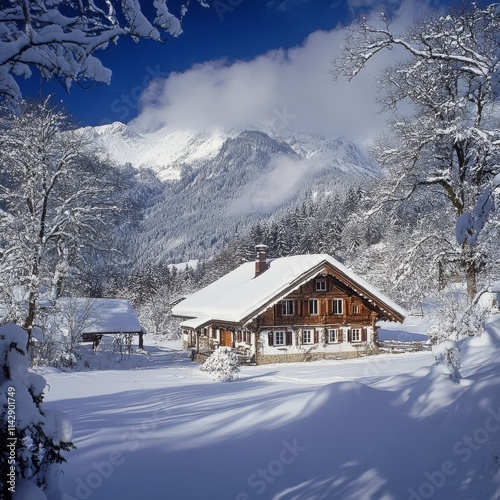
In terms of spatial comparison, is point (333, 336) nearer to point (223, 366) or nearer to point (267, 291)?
point (267, 291)

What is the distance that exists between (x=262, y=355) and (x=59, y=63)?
2690 cm

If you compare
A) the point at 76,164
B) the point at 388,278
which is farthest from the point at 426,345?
the point at 76,164

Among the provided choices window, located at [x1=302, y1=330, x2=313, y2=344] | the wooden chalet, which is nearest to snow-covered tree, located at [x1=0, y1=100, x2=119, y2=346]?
the wooden chalet

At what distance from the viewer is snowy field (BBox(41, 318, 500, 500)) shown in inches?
238

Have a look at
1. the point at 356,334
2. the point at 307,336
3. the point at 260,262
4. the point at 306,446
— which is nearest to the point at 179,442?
the point at 306,446

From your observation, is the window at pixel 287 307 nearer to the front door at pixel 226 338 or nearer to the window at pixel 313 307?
the window at pixel 313 307

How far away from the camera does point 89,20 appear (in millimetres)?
4324

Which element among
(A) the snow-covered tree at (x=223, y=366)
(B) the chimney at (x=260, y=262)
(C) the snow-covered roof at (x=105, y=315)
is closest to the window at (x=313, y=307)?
(B) the chimney at (x=260, y=262)

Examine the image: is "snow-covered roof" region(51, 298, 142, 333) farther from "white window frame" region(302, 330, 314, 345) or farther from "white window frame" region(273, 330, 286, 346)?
"white window frame" region(302, 330, 314, 345)

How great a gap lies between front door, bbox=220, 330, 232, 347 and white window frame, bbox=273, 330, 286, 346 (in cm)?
404

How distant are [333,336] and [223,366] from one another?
14.1 m

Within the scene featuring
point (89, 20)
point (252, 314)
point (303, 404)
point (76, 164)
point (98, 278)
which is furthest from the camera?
point (252, 314)

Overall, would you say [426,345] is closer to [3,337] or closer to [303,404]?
[303,404]

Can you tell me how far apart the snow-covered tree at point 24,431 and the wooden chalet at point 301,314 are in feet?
77.2
